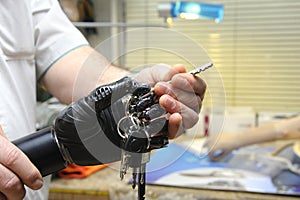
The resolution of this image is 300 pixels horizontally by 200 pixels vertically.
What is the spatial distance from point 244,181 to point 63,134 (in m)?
0.73

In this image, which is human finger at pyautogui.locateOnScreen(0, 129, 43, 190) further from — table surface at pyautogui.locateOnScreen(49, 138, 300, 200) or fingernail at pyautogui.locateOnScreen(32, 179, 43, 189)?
table surface at pyautogui.locateOnScreen(49, 138, 300, 200)

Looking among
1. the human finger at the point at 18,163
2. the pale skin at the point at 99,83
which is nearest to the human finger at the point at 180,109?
the pale skin at the point at 99,83

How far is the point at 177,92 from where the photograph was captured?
42 centimetres

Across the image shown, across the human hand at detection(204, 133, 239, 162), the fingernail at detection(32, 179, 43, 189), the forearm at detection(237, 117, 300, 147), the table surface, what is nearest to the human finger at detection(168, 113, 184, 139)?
the fingernail at detection(32, 179, 43, 189)

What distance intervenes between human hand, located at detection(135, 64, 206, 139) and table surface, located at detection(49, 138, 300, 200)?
18.7 inches

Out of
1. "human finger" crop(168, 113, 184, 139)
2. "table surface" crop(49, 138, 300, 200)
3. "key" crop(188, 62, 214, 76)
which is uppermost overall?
"key" crop(188, 62, 214, 76)

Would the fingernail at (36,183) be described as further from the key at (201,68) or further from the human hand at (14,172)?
the key at (201,68)

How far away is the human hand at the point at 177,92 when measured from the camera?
394mm

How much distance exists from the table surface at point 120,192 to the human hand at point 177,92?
0.48 metres

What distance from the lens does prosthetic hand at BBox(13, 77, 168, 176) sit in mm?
372

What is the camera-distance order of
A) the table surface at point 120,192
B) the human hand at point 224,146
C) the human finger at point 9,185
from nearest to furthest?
the human finger at point 9,185
the table surface at point 120,192
the human hand at point 224,146

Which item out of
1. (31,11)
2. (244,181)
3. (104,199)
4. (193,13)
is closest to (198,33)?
(193,13)

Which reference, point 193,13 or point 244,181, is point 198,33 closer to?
point 193,13

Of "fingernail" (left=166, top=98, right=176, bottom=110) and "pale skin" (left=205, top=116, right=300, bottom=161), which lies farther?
"pale skin" (left=205, top=116, right=300, bottom=161)
